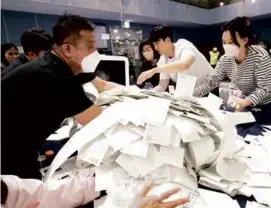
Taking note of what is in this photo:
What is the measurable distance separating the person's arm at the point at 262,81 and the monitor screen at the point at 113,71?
764 mm

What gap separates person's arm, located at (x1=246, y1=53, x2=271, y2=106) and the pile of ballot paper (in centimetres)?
60

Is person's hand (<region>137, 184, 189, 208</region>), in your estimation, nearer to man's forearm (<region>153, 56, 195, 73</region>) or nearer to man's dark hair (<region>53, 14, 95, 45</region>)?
man's dark hair (<region>53, 14, 95, 45</region>)

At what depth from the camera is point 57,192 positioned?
0.62 meters

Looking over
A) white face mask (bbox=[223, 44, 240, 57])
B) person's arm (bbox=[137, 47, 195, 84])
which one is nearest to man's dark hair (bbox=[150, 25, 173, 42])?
person's arm (bbox=[137, 47, 195, 84])

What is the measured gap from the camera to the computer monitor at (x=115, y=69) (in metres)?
1.57

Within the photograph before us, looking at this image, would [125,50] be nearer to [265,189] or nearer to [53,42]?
[53,42]

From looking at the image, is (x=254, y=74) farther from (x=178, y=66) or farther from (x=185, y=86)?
(x=185, y=86)

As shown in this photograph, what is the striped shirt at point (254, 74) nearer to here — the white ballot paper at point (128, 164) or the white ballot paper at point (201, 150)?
the white ballot paper at point (201, 150)

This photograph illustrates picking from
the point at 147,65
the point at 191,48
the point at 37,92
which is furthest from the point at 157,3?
the point at 37,92

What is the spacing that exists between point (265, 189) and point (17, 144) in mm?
658

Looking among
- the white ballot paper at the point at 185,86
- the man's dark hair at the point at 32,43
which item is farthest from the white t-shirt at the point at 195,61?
the man's dark hair at the point at 32,43

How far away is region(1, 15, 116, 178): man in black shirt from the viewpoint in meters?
0.71

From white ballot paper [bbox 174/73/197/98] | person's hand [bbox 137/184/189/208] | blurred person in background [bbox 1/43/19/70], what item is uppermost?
blurred person in background [bbox 1/43/19/70]

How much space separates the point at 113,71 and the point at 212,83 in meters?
0.68
